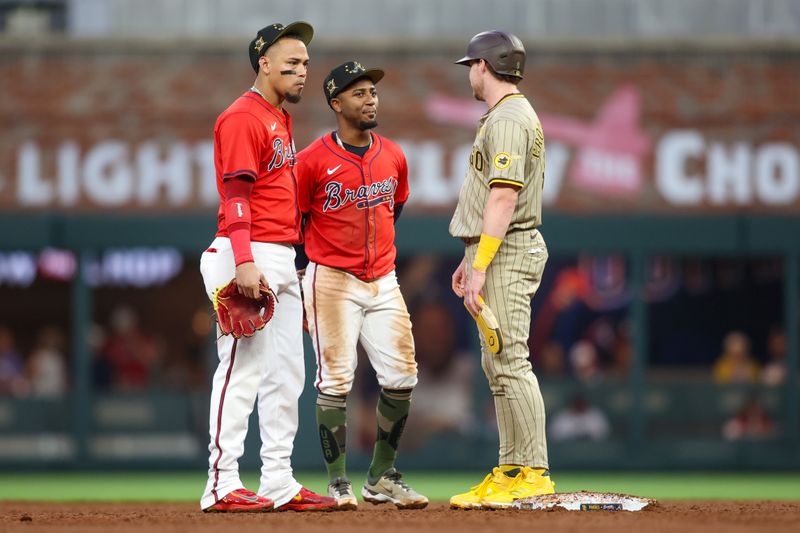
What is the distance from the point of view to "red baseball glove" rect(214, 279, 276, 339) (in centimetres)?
631

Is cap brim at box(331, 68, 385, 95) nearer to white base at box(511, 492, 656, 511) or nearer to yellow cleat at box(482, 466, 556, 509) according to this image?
yellow cleat at box(482, 466, 556, 509)

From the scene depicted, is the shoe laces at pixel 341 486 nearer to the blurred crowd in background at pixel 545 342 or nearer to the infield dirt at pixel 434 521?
the infield dirt at pixel 434 521

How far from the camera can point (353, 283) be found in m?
6.98

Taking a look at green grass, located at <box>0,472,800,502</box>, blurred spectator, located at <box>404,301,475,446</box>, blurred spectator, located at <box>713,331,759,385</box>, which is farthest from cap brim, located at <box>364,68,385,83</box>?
blurred spectator, located at <box>713,331,759,385</box>

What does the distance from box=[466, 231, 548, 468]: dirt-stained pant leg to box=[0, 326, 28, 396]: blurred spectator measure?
8.49 meters

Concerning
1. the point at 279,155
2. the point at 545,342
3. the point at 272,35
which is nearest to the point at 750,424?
the point at 545,342

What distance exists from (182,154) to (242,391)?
7.65m

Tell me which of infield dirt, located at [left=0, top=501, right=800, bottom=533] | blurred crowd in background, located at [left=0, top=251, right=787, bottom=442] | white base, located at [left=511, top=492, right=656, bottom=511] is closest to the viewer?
infield dirt, located at [left=0, top=501, right=800, bottom=533]

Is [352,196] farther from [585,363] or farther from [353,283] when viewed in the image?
[585,363]

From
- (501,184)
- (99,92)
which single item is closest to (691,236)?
(99,92)

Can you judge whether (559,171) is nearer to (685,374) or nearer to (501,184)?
(685,374)

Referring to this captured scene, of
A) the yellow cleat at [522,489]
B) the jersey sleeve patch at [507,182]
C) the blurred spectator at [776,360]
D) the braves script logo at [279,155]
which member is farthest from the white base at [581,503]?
the blurred spectator at [776,360]

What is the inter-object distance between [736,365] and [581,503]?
7966 mm

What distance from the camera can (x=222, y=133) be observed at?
6520 mm
